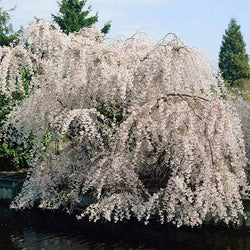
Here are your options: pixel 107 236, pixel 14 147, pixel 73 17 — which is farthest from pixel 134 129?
pixel 73 17

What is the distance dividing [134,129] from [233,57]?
121ft

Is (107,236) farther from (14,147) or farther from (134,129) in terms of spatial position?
(14,147)

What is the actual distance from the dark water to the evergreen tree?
3258cm

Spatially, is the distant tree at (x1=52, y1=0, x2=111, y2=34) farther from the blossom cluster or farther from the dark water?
the dark water

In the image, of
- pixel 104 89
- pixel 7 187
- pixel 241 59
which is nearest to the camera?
pixel 104 89

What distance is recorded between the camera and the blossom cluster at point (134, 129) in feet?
29.0

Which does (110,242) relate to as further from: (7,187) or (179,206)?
(7,187)

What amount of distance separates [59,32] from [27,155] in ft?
17.3

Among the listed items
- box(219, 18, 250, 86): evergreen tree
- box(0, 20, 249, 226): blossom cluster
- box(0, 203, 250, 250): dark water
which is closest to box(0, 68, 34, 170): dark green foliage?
box(0, 20, 249, 226): blossom cluster

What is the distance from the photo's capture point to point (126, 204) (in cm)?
957

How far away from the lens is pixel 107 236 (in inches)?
365

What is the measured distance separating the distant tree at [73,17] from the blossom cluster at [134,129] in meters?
20.0

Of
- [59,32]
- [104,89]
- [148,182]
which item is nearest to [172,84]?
[104,89]

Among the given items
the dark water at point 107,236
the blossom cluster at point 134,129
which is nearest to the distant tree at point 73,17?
the blossom cluster at point 134,129
